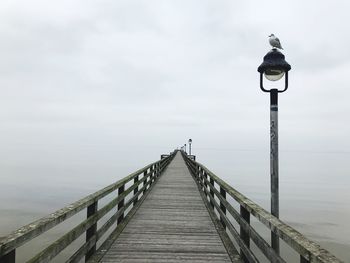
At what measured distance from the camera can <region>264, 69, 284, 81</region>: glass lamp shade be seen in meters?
4.16

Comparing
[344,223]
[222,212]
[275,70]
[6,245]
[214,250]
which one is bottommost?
[344,223]

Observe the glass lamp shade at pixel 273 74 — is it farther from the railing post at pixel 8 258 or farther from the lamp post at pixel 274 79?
the railing post at pixel 8 258

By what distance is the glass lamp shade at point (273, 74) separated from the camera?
13.6ft

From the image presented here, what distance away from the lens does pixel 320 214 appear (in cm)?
2361

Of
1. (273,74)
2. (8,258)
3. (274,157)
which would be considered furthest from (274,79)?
(8,258)

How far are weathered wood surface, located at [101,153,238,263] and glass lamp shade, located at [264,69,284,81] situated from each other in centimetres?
306

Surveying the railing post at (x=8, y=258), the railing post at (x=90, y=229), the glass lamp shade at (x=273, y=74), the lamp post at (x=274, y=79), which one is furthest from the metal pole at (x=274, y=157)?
the railing post at (x=8, y=258)

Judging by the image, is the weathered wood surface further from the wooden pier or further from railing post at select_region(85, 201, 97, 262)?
railing post at select_region(85, 201, 97, 262)

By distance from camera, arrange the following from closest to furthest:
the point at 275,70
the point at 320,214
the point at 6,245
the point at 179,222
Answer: the point at 6,245 < the point at 275,70 < the point at 179,222 < the point at 320,214

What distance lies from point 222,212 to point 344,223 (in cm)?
1836

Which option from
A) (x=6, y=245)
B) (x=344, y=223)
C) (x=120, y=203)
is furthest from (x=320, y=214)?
(x=6, y=245)

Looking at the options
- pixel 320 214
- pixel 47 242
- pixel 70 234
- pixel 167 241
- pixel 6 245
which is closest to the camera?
pixel 6 245

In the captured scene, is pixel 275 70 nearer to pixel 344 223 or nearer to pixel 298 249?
pixel 298 249

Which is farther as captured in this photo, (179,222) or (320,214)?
(320,214)
